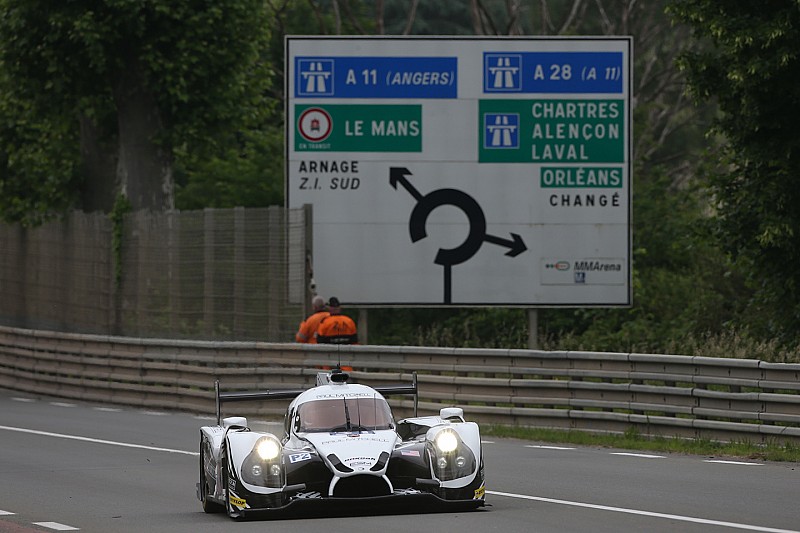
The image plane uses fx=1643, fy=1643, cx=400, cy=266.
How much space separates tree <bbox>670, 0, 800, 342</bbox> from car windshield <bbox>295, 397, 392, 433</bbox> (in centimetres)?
1316

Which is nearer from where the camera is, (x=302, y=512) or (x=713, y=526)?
(x=713, y=526)

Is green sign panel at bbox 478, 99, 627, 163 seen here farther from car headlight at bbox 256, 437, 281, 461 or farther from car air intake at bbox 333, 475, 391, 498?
car air intake at bbox 333, 475, 391, 498

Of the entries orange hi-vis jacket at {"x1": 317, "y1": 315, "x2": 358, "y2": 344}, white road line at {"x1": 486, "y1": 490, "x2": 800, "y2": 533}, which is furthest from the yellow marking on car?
orange hi-vis jacket at {"x1": 317, "y1": 315, "x2": 358, "y2": 344}

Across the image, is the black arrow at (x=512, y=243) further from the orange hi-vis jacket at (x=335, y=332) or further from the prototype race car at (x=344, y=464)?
the prototype race car at (x=344, y=464)

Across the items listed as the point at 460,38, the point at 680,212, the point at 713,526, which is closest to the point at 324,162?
the point at 460,38

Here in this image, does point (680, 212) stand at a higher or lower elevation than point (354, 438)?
higher

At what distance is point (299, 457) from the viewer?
41.6 feet

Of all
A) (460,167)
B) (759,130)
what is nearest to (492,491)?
(759,130)

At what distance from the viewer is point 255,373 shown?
85.9 ft

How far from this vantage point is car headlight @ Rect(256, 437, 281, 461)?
12.7m

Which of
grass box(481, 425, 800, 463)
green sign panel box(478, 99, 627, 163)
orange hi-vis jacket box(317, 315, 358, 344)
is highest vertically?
green sign panel box(478, 99, 627, 163)

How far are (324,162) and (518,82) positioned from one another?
3.70 meters

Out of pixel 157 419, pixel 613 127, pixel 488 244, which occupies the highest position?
pixel 613 127

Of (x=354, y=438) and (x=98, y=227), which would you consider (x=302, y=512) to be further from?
(x=98, y=227)
